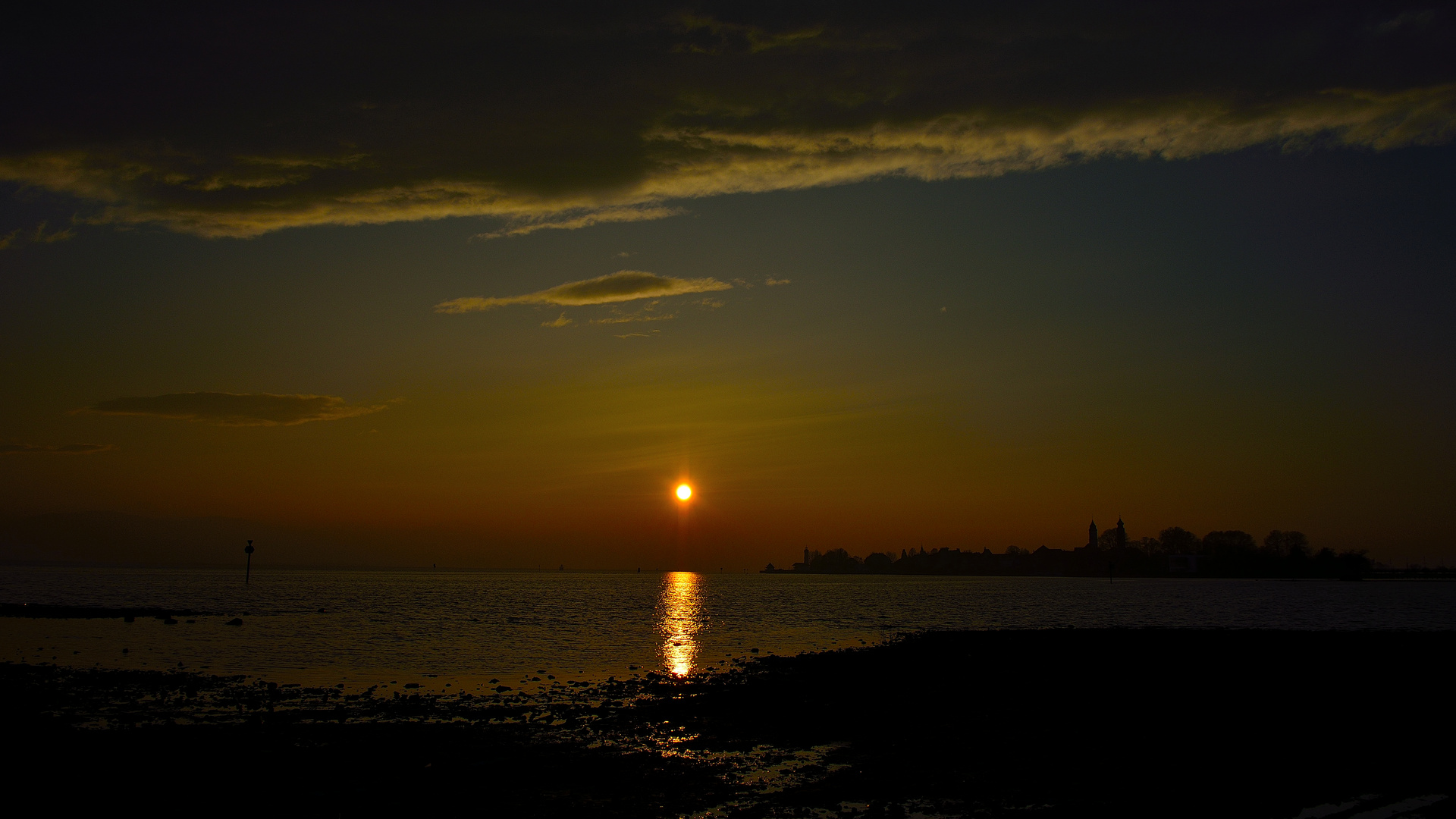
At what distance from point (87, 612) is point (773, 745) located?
76608 mm

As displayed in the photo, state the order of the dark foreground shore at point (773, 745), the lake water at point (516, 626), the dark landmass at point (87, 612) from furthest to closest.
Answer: the dark landmass at point (87, 612) < the lake water at point (516, 626) < the dark foreground shore at point (773, 745)

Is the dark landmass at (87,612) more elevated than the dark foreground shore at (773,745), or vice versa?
the dark foreground shore at (773,745)

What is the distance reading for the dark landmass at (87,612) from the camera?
70.3 metres

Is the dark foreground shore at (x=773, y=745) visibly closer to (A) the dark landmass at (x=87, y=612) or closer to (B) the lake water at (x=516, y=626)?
(B) the lake water at (x=516, y=626)

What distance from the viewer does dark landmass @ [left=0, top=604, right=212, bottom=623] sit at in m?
70.3

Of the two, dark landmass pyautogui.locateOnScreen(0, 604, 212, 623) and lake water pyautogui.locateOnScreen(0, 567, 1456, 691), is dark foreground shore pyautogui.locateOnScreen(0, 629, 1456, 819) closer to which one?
lake water pyautogui.locateOnScreen(0, 567, 1456, 691)

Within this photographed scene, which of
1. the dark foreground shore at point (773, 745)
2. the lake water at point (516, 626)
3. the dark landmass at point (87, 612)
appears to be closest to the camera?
the dark foreground shore at point (773, 745)

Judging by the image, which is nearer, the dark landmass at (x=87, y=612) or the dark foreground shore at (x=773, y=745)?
the dark foreground shore at (x=773, y=745)

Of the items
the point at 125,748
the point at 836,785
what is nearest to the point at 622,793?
the point at 836,785

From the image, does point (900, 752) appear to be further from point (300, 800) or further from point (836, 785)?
point (300, 800)

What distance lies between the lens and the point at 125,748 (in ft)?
72.4

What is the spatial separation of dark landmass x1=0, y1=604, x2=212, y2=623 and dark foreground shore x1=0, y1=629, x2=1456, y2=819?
38.5 meters

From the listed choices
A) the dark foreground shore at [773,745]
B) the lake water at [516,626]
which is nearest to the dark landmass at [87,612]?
the lake water at [516,626]

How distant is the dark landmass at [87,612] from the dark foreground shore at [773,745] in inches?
1517
